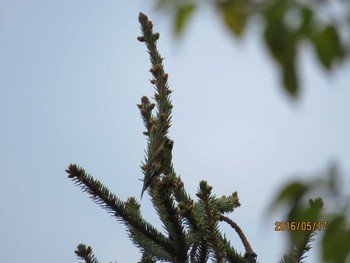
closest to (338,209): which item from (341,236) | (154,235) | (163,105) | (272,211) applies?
(341,236)

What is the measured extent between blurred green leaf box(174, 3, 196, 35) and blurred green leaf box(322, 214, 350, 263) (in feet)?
1.68

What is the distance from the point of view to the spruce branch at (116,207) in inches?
156

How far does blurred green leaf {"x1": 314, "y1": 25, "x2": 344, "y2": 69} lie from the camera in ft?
3.35

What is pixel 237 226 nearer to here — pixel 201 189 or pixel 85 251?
pixel 201 189

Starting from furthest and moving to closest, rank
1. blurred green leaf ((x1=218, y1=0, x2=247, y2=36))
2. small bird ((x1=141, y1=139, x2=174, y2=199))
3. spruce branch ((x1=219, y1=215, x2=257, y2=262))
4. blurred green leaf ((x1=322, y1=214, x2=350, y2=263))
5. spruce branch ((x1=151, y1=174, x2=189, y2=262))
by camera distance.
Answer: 1. small bird ((x1=141, y1=139, x2=174, y2=199))
2. spruce branch ((x1=151, y1=174, x2=189, y2=262))
3. spruce branch ((x1=219, y1=215, x2=257, y2=262))
4. blurred green leaf ((x1=322, y1=214, x2=350, y2=263))
5. blurred green leaf ((x1=218, y1=0, x2=247, y2=36))

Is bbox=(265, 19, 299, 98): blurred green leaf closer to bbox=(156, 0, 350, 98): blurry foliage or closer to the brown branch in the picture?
bbox=(156, 0, 350, 98): blurry foliage

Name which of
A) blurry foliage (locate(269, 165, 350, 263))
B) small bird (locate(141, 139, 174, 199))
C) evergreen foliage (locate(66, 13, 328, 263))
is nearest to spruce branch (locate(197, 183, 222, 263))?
evergreen foliage (locate(66, 13, 328, 263))

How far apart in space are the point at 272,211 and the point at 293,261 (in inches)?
112

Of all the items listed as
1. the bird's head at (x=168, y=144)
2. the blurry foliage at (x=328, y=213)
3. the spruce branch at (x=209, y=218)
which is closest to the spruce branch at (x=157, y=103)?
the bird's head at (x=168, y=144)

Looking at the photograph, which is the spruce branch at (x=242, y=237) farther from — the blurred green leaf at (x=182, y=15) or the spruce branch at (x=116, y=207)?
the blurred green leaf at (x=182, y=15)

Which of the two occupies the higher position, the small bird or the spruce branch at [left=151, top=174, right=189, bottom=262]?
the small bird

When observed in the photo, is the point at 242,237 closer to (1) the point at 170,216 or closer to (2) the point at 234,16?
(1) the point at 170,216

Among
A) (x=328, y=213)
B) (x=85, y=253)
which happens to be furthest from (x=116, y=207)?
(x=328, y=213)

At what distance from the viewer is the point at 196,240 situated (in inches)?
152
